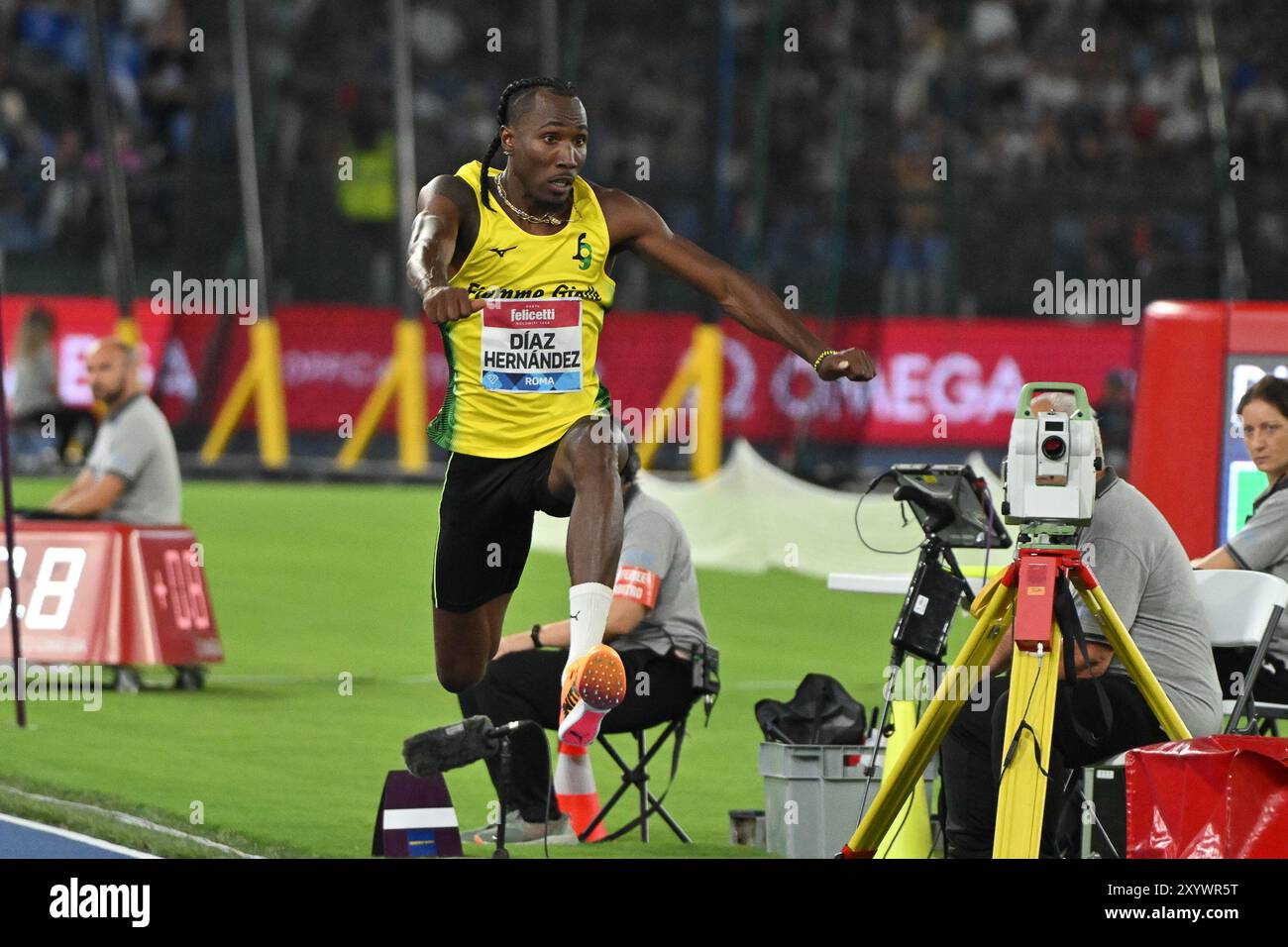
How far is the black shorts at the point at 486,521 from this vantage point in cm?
729

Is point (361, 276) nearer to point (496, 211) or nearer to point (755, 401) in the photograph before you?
point (755, 401)

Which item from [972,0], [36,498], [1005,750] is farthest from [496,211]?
[972,0]

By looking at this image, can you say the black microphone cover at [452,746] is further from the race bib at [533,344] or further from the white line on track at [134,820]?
the race bib at [533,344]

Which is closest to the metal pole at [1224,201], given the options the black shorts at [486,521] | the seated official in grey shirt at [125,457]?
the seated official in grey shirt at [125,457]

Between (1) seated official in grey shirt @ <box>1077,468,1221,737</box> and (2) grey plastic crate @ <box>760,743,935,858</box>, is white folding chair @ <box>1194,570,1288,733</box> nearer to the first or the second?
(1) seated official in grey shirt @ <box>1077,468,1221,737</box>

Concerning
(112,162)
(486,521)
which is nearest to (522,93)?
(486,521)

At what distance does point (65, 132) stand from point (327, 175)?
3.74 meters

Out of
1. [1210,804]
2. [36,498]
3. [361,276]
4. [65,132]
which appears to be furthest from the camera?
[65,132]

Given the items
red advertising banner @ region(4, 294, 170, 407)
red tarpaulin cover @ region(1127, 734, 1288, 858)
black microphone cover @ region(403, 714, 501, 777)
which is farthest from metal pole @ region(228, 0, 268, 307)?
red tarpaulin cover @ region(1127, 734, 1288, 858)

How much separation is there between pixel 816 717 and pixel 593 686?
1.74 m

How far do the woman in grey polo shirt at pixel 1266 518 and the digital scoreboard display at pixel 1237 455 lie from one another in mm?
1123
